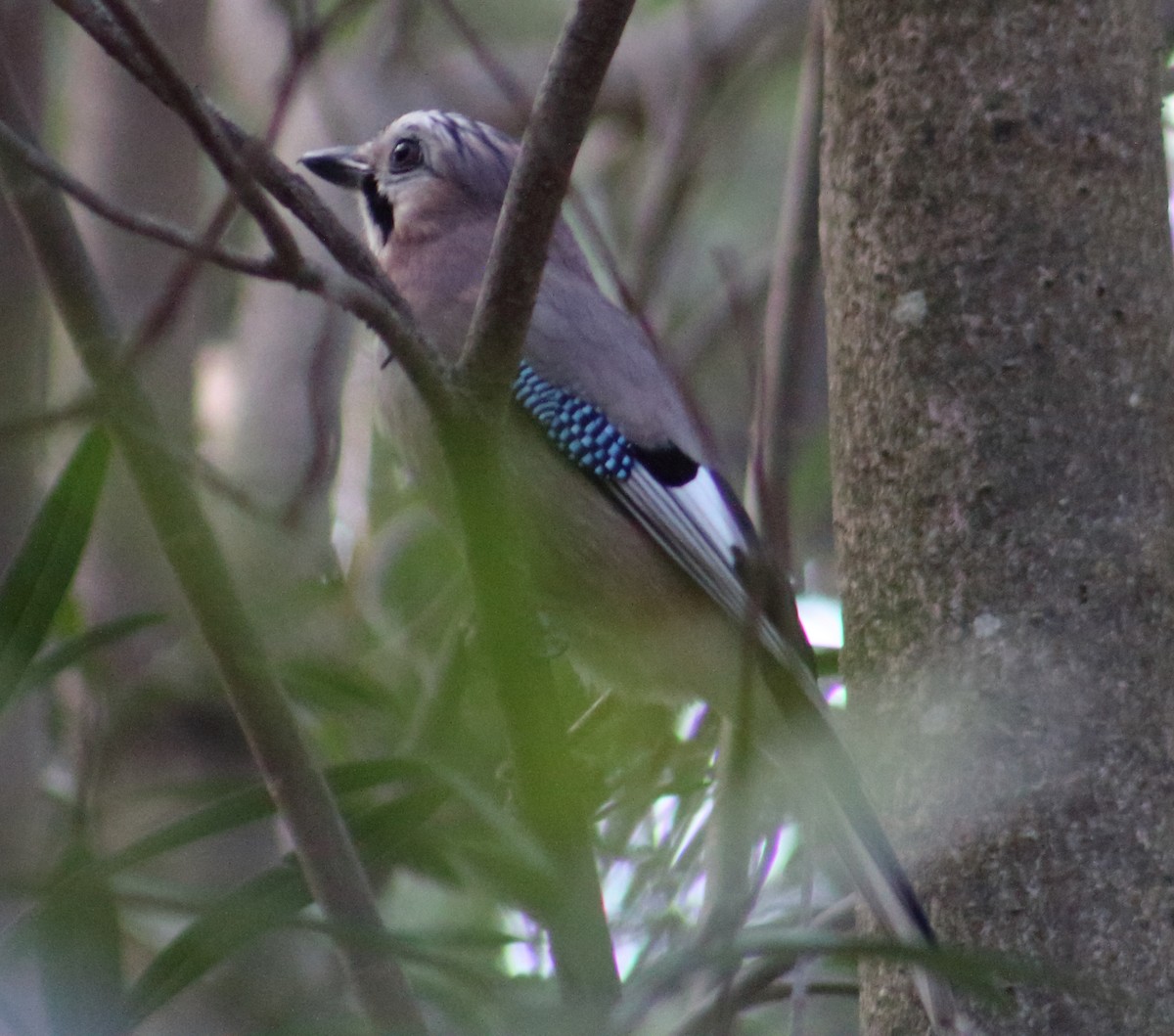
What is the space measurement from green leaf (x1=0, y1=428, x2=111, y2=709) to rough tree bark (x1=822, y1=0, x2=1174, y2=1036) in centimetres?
97

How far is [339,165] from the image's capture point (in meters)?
4.09

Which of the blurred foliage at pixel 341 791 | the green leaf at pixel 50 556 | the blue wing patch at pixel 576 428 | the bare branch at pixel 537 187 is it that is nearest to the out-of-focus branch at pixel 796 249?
the blurred foliage at pixel 341 791

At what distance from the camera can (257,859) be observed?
12.1 feet

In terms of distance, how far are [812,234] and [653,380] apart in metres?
0.53

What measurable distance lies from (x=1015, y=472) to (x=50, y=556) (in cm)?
116

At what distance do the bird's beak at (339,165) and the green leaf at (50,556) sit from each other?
2.09m

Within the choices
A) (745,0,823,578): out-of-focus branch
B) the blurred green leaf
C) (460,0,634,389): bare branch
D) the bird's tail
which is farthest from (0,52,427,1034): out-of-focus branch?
(745,0,823,578): out-of-focus branch

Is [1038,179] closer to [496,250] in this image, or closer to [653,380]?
[496,250]

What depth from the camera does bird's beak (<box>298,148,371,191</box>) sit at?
4.08 m

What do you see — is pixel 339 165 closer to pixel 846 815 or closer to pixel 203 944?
pixel 846 815

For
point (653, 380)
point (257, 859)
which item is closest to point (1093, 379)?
point (653, 380)

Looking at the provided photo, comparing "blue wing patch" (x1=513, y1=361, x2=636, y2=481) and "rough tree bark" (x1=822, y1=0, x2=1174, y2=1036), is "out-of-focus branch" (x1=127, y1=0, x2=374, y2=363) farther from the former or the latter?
"blue wing patch" (x1=513, y1=361, x2=636, y2=481)

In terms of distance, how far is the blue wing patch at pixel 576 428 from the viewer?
11.0 ft

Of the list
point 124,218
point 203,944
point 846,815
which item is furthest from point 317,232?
point 846,815
